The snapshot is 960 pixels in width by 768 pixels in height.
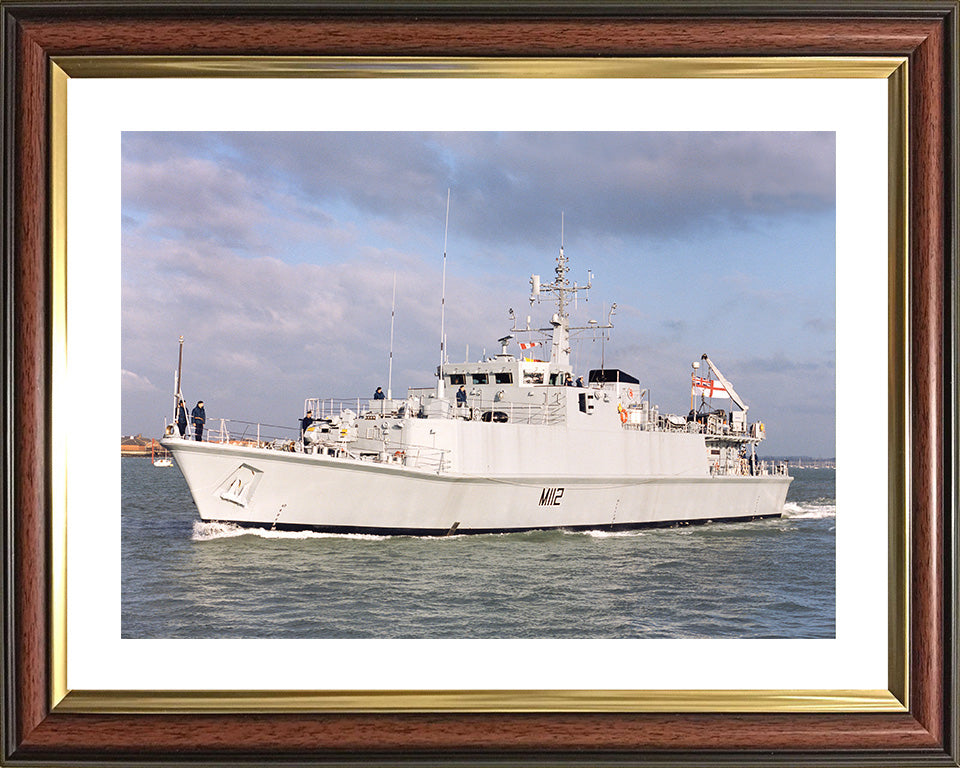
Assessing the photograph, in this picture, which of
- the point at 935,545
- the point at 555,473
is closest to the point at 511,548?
the point at 555,473

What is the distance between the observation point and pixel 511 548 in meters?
10.7

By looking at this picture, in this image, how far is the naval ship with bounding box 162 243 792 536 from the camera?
10508 millimetres

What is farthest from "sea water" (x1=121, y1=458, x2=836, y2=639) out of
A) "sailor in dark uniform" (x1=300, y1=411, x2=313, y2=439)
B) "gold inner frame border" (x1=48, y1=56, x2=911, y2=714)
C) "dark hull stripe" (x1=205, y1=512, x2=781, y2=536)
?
"sailor in dark uniform" (x1=300, y1=411, x2=313, y2=439)

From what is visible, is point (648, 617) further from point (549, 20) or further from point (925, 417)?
point (549, 20)

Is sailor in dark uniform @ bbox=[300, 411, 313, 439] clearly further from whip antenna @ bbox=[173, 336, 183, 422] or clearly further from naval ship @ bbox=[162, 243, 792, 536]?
whip antenna @ bbox=[173, 336, 183, 422]

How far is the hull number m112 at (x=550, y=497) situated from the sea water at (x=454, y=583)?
455mm

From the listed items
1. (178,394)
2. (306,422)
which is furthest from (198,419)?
(306,422)

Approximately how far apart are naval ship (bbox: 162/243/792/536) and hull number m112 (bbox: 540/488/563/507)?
2 centimetres

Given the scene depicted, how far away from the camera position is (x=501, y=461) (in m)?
12.5

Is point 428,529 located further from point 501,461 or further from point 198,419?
point 198,419

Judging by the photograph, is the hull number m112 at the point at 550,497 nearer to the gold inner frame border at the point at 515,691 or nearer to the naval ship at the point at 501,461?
the naval ship at the point at 501,461

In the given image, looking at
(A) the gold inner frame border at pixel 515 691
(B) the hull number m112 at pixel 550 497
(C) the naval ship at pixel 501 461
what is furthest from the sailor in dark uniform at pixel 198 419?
(A) the gold inner frame border at pixel 515 691

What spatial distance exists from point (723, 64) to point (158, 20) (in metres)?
2.01

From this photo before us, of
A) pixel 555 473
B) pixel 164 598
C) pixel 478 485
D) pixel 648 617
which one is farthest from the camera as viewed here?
pixel 555 473
